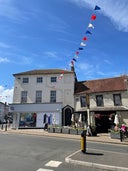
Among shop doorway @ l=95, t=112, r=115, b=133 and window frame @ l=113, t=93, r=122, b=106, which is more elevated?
window frame @ l=113, t=93, r=122, b=106

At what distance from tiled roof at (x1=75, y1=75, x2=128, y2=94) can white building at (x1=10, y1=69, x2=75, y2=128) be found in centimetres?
177

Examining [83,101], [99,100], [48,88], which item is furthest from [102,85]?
[48,88]

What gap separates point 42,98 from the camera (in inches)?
1141

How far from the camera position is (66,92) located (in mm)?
28391

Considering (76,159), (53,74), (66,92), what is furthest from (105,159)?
(53,74)

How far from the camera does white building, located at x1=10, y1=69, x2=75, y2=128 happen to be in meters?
27.8

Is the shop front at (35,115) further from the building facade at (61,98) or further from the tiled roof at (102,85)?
the tiled roof at (102,85)

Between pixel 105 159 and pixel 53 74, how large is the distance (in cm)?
2312

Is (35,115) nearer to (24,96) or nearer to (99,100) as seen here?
(24,96)

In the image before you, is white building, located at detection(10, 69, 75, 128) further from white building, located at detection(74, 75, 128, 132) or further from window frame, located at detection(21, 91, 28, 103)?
white building, located at detection(74, 75, 128, 132)

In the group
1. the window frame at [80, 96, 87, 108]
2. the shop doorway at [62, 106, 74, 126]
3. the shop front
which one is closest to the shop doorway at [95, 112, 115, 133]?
the window frame at [80, 96, 87, 108]

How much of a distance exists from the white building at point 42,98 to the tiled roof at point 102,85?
177cm

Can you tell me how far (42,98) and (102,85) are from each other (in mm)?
10170

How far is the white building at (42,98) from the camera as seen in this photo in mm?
27781
